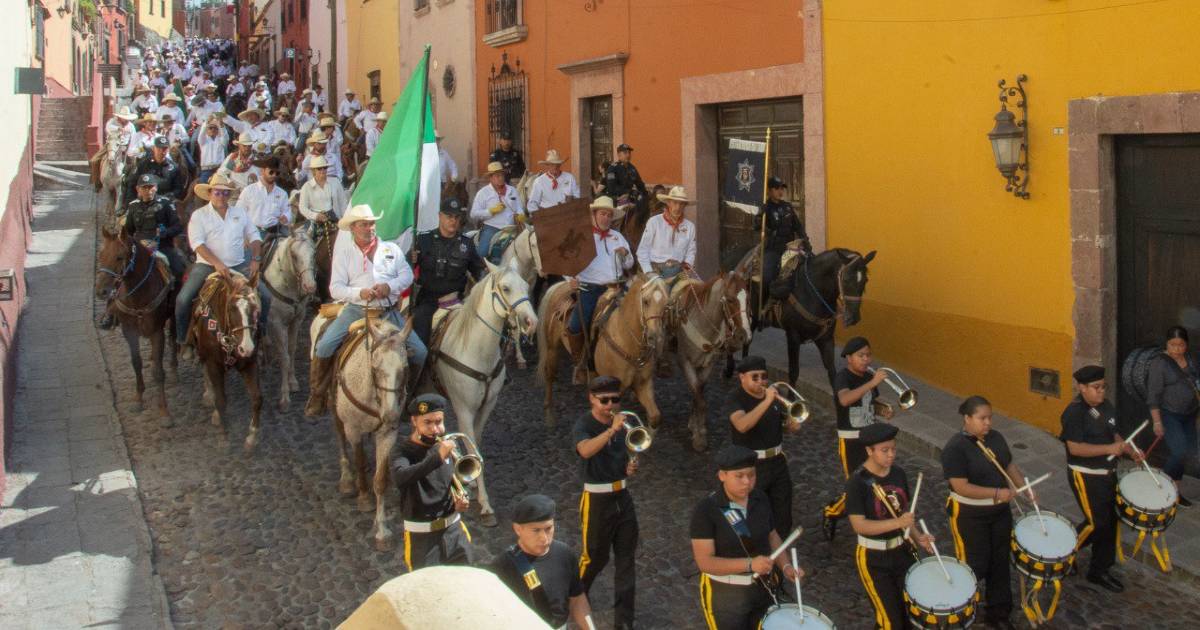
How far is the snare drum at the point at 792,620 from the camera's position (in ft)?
17.6

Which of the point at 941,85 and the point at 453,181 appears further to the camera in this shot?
the point at 453,181

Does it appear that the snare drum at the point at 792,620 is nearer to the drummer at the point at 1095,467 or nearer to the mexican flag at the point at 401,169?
the drummer at the point at 1095,467

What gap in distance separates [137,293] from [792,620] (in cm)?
864

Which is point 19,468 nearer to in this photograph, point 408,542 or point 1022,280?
point 408,542

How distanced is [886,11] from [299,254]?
661cm

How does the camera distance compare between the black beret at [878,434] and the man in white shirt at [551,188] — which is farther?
the man in white shirt at [551,188]

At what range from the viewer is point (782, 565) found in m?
5.77

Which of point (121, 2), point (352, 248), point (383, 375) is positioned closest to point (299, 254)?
point (352, 248)

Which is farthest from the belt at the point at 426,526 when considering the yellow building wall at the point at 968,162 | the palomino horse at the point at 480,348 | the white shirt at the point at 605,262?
the yellow building wall at the point at 968,162

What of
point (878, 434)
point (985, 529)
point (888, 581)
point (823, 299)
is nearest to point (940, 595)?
point (888, 581)

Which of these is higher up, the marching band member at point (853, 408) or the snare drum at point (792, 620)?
the marching band member at point (853, 408)

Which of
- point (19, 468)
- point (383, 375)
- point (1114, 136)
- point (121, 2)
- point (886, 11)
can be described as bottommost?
point (19, 468)

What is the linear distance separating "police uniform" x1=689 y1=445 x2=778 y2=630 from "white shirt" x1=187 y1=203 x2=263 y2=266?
7.11 metres

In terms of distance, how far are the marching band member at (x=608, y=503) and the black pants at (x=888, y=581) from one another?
1384mm
